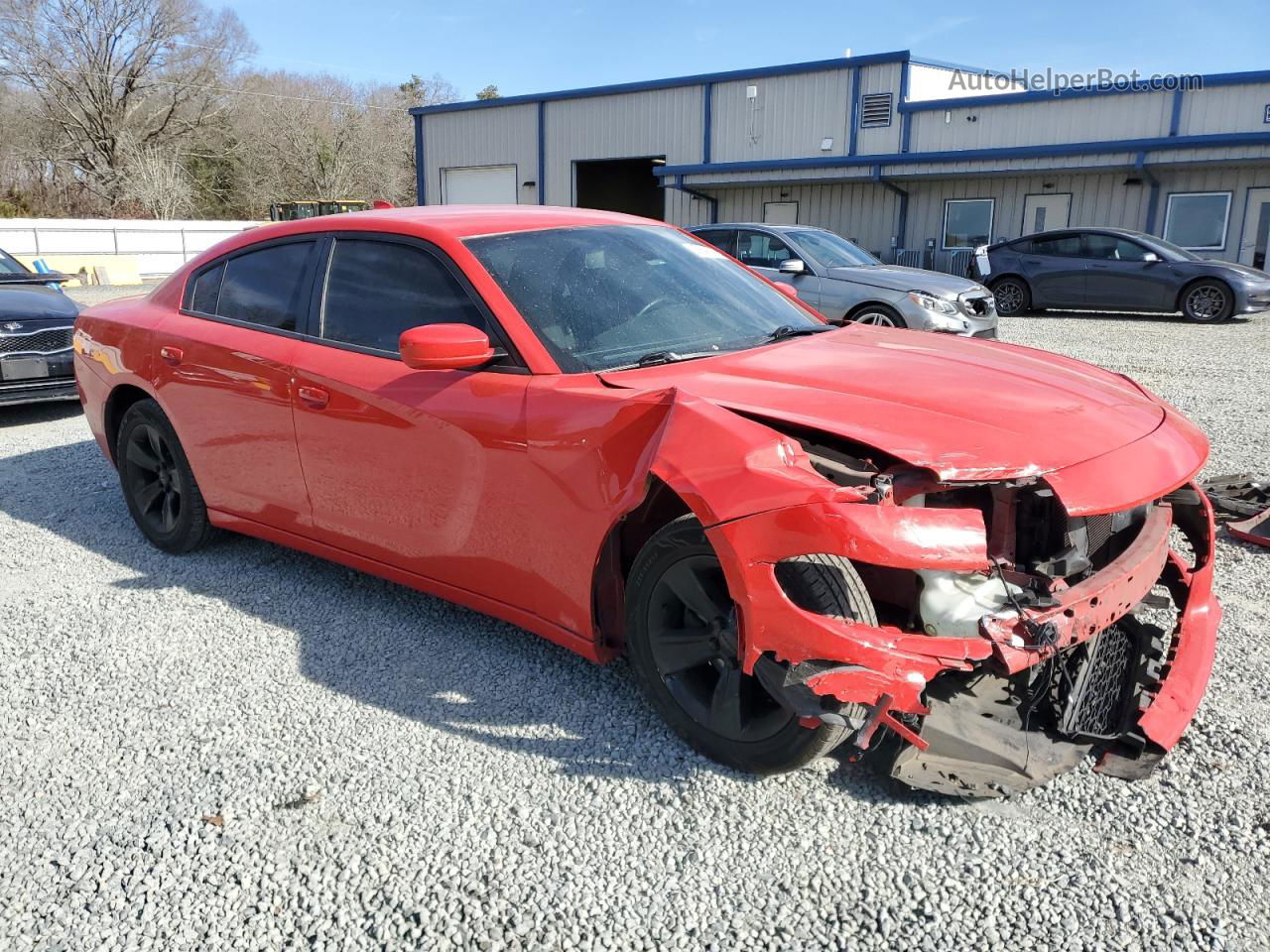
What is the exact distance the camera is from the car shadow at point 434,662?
2.94 meters

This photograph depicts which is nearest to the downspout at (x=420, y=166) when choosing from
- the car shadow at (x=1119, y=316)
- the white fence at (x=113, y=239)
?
the white fence at (x=113, y=239)

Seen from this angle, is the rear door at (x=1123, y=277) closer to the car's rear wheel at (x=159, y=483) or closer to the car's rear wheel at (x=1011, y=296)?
the car's rear wheel at (x=1011, y=296)

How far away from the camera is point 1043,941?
2154 mm

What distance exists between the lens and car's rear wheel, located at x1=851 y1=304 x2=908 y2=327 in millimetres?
10594

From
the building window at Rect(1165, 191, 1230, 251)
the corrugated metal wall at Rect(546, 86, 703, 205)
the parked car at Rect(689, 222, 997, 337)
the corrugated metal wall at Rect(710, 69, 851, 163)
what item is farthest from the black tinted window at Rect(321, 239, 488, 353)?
the corrugated metal wall at Rect(546, 86, 703, 205)

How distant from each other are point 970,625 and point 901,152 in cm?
2334

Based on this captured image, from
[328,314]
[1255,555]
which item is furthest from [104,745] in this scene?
[1255,555]

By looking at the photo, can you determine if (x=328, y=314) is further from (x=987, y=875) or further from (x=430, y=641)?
(x=987, y=875)

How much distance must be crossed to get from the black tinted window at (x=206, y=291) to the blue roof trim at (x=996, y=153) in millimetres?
20517

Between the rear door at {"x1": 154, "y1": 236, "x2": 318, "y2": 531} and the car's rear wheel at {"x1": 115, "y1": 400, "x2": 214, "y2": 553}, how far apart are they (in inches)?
4.7

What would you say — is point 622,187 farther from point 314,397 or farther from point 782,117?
point 314,397

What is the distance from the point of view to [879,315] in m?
10.7

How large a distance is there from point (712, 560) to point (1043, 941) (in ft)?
3.80

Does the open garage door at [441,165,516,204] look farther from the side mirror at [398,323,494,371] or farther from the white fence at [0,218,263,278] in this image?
the side mirror at [398,323,494,371]
